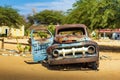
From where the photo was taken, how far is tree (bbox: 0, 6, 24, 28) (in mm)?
73625

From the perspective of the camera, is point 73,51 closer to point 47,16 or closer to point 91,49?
point 91,49

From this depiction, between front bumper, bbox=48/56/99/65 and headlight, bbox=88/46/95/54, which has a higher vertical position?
headlight, bbox=88/46/95/54

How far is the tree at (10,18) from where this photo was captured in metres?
73.6

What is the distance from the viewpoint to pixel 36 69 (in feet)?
54.5

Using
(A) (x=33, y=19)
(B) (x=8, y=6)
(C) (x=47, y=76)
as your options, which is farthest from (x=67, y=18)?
(A) (x=33, y=19)

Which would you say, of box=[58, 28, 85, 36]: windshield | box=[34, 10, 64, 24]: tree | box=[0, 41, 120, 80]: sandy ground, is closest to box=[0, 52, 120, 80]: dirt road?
box=[0, 41, 120, 80]: sandy ground

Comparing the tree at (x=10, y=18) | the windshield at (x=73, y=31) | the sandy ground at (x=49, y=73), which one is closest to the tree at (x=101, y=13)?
the windshield at (x=73, y=31)

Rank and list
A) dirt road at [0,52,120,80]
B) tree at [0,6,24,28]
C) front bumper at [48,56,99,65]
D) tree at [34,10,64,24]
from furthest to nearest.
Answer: tree at [34,10,64,24] < tree at [0,6,24,28] < front bumper at [48,56,99,65] < dirt road at [0,52,120,80]

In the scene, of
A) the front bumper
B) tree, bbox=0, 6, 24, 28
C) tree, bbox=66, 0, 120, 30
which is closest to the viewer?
the front bumper

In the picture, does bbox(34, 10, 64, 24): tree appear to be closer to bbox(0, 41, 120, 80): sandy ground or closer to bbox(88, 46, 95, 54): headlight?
bbox(0, 41, 120, 80): sandy ground

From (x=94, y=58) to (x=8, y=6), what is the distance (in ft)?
214

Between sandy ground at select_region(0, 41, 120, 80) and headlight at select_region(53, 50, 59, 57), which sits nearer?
sandy ground at select_region(0, 41, 120, 80)

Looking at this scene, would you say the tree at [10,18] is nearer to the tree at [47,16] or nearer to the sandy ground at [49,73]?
the tree at [47,16]

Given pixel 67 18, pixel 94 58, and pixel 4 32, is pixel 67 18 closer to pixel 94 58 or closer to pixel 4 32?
pixel 94 58
